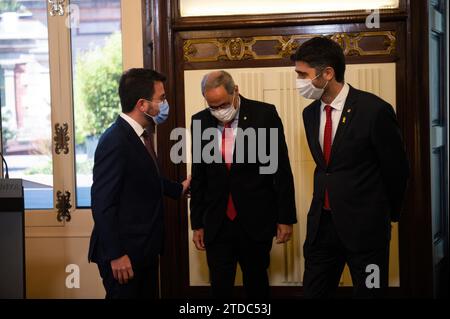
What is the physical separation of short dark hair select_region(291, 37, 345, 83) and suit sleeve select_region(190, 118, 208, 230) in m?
0.66

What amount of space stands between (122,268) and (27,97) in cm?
190

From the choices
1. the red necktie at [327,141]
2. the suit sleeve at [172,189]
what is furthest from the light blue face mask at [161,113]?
the red necktie at [327,141]

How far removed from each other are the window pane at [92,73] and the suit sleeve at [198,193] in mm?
1152

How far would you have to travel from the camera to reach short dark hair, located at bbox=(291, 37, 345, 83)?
290 cm

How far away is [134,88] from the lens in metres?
2.85

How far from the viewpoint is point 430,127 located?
3.79m

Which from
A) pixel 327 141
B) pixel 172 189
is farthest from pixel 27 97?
pixel 327 141

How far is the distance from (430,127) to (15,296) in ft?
7.46

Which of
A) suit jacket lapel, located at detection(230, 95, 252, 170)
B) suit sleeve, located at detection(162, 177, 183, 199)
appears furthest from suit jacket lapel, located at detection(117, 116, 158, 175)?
suit jacket lapel, located at detection(230, 95, 252, 170)

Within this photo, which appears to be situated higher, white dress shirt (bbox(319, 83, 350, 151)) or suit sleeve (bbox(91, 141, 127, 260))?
white dress shirt (bbox(319, 83, 350, 151))

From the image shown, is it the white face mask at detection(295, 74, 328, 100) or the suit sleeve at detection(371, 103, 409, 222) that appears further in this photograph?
the white face mask at detection(295, 74, 328, 100)

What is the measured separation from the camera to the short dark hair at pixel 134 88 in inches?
112

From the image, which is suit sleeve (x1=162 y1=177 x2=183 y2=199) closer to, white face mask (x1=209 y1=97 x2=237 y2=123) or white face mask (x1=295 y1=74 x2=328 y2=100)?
white face mask (x1=209 y1=97 x2=237 y2=123)
